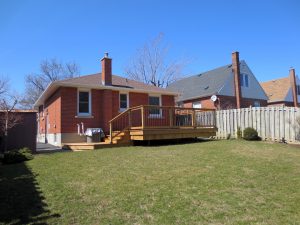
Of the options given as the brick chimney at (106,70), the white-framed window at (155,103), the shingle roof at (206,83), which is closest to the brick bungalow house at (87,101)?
the brick chimney at (106,70)

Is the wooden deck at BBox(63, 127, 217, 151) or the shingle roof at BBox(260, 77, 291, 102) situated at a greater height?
the shingle roof at BBox(260, 77, 291, 102)

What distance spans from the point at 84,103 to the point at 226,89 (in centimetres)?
1662

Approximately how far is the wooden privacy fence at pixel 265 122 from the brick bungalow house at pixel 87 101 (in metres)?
4.94

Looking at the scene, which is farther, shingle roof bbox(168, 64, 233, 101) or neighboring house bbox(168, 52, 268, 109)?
shingle roof bbox(168, 64, 233, 101)

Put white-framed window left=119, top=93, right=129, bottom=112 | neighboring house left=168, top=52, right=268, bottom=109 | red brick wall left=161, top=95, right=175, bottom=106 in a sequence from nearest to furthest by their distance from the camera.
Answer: white-framed window left=119, top=93, right=129, bottom=112
red brick wall left=161, top=95, right=175, bottom=106
neighboring house left=168, top=52, right=268, bottom=109

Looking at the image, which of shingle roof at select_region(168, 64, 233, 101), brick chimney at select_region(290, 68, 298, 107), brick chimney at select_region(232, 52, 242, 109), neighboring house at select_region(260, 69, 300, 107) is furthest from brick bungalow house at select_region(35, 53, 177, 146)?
brick chimney at select_region(290, 68, 298, 107)

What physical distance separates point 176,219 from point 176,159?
15.6ft

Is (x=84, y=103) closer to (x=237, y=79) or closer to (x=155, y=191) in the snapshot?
(x=155, y=191)

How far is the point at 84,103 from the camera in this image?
16.8 metres

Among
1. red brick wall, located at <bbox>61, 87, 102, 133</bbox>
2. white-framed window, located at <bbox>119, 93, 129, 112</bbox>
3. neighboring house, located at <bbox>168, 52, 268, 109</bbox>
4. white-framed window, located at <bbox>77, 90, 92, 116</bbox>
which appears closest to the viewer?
red brick wall, located at <bbox>61, 87, 102, 133</bbox>

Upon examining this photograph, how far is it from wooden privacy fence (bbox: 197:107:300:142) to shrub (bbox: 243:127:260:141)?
66 centimetres

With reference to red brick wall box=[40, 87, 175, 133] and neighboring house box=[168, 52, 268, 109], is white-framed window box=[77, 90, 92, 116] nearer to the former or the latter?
red brick wall box=[40, 87, 175, 133]

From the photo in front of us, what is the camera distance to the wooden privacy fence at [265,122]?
14.9 metres

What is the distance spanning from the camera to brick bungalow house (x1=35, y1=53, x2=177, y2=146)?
16.0 m
